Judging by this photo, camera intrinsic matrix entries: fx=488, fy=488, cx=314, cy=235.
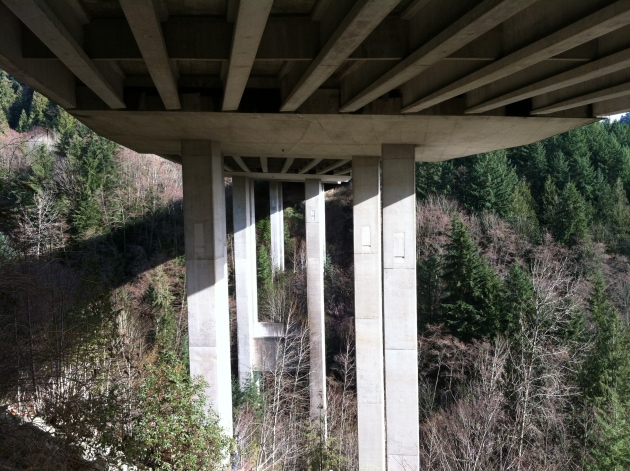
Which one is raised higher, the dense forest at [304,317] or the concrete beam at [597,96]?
the concrete beam at [597,96]

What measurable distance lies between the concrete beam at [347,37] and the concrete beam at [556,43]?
1.66 metres

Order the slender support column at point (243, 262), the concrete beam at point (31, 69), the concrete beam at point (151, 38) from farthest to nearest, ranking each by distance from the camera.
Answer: the slender support column at point (243, 262), the concrete beam at point (31, 69), the concrete beam at point (151, 38)

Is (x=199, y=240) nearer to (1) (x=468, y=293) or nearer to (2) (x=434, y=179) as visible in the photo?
(1) (x=468, y=293)

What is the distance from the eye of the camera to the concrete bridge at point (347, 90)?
193 inches

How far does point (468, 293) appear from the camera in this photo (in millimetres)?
27281

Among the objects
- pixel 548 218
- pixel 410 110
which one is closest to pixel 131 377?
pixel 410 110

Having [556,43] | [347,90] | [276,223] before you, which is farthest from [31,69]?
[276,223]

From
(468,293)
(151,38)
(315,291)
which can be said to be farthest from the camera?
(468,293)

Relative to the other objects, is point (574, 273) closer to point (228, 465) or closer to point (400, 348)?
point (400, 348)

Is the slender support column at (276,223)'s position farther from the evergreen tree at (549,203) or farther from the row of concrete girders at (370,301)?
the evergreen tree at (549,203)

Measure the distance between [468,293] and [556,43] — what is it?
24075 millimetres

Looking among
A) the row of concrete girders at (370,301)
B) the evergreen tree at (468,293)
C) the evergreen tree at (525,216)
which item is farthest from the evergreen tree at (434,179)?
the row of concrete girders at (370,301)

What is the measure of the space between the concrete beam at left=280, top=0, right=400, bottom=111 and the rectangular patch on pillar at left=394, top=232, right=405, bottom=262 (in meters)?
5.38

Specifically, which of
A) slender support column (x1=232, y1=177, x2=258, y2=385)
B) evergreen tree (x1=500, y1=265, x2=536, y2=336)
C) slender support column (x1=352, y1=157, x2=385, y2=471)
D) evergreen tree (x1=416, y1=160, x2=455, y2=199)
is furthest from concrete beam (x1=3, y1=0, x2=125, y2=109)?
evergreen tree (x1=416, y1=160, x2=455, y2=199)
